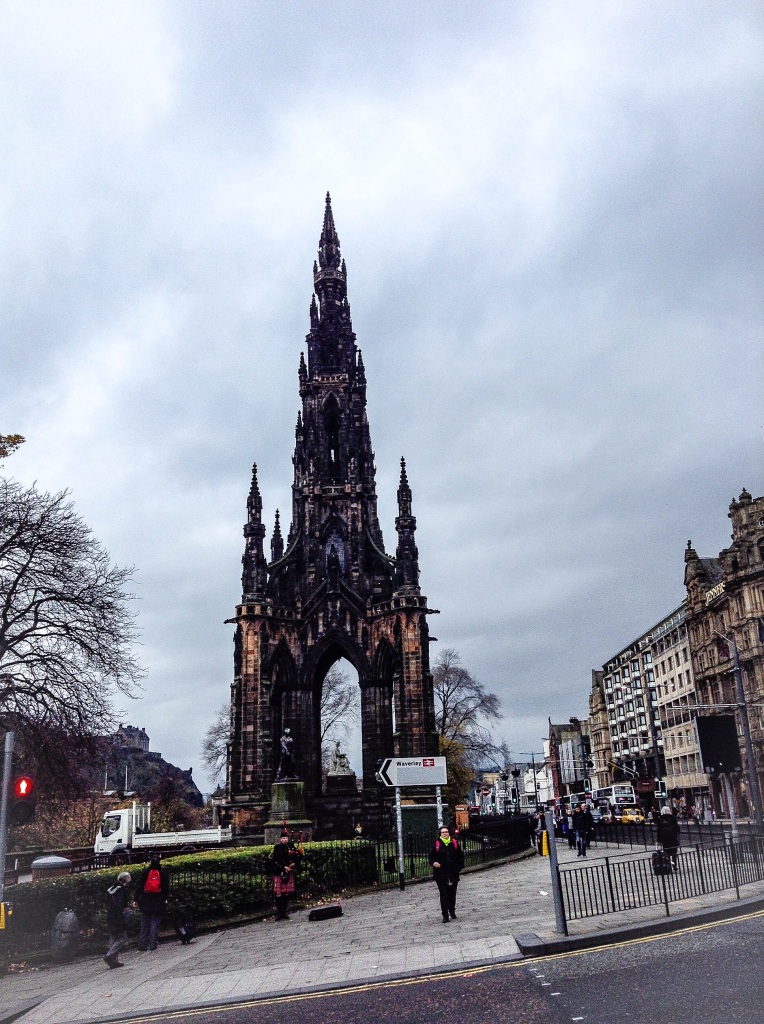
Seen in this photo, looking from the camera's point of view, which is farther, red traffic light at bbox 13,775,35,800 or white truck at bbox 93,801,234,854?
white truck at bbox 93,801,234,854

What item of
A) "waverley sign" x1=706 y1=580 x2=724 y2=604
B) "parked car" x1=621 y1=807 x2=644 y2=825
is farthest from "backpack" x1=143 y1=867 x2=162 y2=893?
"waverley sign" x1=706 y1=580 x2=724 y2=604

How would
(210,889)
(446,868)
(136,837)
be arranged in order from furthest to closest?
1. (136,837)
2. (210,889)
3. (446,868)

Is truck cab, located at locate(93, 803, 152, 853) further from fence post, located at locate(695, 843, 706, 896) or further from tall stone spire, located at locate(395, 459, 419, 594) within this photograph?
fence post, located at locate(695, 843, 706, 896)

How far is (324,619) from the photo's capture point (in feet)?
148

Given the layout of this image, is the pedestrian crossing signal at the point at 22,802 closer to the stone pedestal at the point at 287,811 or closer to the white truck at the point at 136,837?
the stone pedestal at the point at 287,811

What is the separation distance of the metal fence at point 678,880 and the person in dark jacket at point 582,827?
977 cm

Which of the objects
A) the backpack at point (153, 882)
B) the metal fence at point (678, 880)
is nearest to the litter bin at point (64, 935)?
the backpack at point (153, 882)

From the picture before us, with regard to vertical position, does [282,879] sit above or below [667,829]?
below

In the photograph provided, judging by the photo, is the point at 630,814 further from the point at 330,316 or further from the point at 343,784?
the point at 330,316

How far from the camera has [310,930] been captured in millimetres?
15617

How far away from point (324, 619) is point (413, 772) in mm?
24762

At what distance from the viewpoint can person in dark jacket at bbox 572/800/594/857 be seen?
25.1 metres

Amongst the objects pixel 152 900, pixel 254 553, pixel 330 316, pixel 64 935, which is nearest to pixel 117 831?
pixel 254 553

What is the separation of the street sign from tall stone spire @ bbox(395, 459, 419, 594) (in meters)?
22.1
